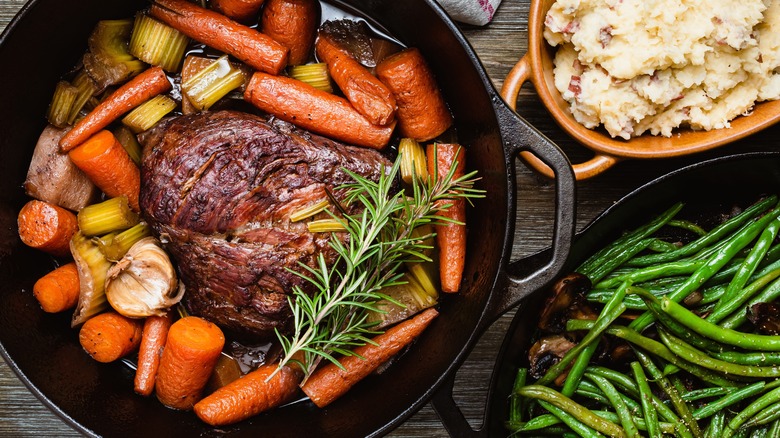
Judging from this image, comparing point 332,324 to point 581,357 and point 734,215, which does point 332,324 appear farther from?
point 734,215

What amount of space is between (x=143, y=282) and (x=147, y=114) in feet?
2.20

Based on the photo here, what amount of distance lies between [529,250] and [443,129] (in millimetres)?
700

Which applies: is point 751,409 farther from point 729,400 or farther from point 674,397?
point 674,397

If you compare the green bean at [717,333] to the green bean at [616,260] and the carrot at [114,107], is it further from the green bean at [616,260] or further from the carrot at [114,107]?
the carrot at [114,107]

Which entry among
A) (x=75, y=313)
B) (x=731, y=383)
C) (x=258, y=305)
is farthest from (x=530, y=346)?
(x=75, y=313)

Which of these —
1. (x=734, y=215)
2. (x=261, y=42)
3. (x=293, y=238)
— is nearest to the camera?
(x=293, y=238)

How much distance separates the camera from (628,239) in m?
2.78

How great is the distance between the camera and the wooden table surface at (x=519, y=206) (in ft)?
9.50

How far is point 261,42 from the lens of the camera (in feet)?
8.41

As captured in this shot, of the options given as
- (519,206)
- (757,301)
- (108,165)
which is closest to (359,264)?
(519,206)

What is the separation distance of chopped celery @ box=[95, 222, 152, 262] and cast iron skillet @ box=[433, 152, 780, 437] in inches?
53.8

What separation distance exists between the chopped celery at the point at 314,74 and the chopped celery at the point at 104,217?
2.83ft

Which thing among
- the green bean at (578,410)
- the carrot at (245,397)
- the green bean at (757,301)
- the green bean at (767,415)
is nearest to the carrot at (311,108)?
the carrot at (245,397)

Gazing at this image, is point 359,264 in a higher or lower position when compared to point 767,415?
higher
